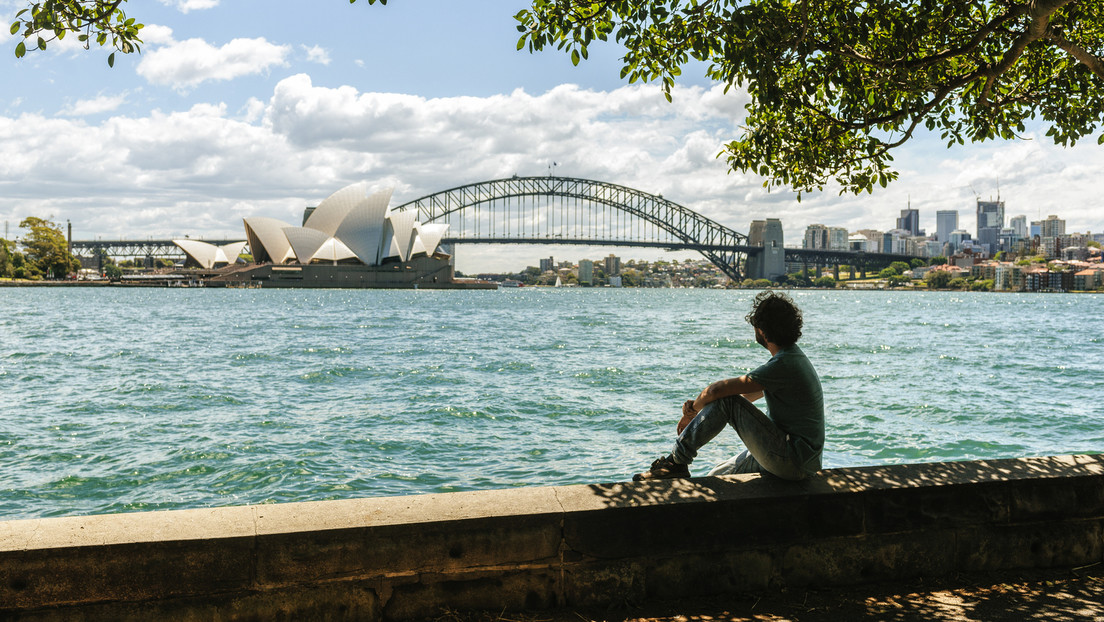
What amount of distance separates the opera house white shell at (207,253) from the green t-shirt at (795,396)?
95.3 m

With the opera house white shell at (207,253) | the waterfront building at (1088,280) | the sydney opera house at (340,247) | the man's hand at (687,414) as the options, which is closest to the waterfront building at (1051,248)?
the waterfront building at (1088,280)

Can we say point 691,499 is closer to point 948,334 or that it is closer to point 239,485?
point 239,485

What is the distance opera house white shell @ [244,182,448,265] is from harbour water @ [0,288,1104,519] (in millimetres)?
51605

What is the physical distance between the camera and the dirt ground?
7.35 ft

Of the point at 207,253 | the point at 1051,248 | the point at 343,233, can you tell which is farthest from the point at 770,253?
the point at 1051,248

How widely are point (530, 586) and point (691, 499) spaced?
56cm

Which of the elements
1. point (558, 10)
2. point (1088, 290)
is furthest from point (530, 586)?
point (1088, 290)

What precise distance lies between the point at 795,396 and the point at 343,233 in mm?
74381

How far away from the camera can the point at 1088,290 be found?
96500 millimetres

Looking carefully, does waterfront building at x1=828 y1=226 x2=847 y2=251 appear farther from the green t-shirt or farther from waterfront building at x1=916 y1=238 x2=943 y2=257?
the green t-shirt

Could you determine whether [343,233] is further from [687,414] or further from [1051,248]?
[1051,248]

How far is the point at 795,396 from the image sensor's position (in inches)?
107

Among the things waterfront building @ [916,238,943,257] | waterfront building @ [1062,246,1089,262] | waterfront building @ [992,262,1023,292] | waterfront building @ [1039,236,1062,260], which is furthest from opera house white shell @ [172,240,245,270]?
waterfront building @ [916,238,943,257]

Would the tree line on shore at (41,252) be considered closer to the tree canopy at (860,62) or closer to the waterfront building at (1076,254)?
the tree canopy at (860,62)
